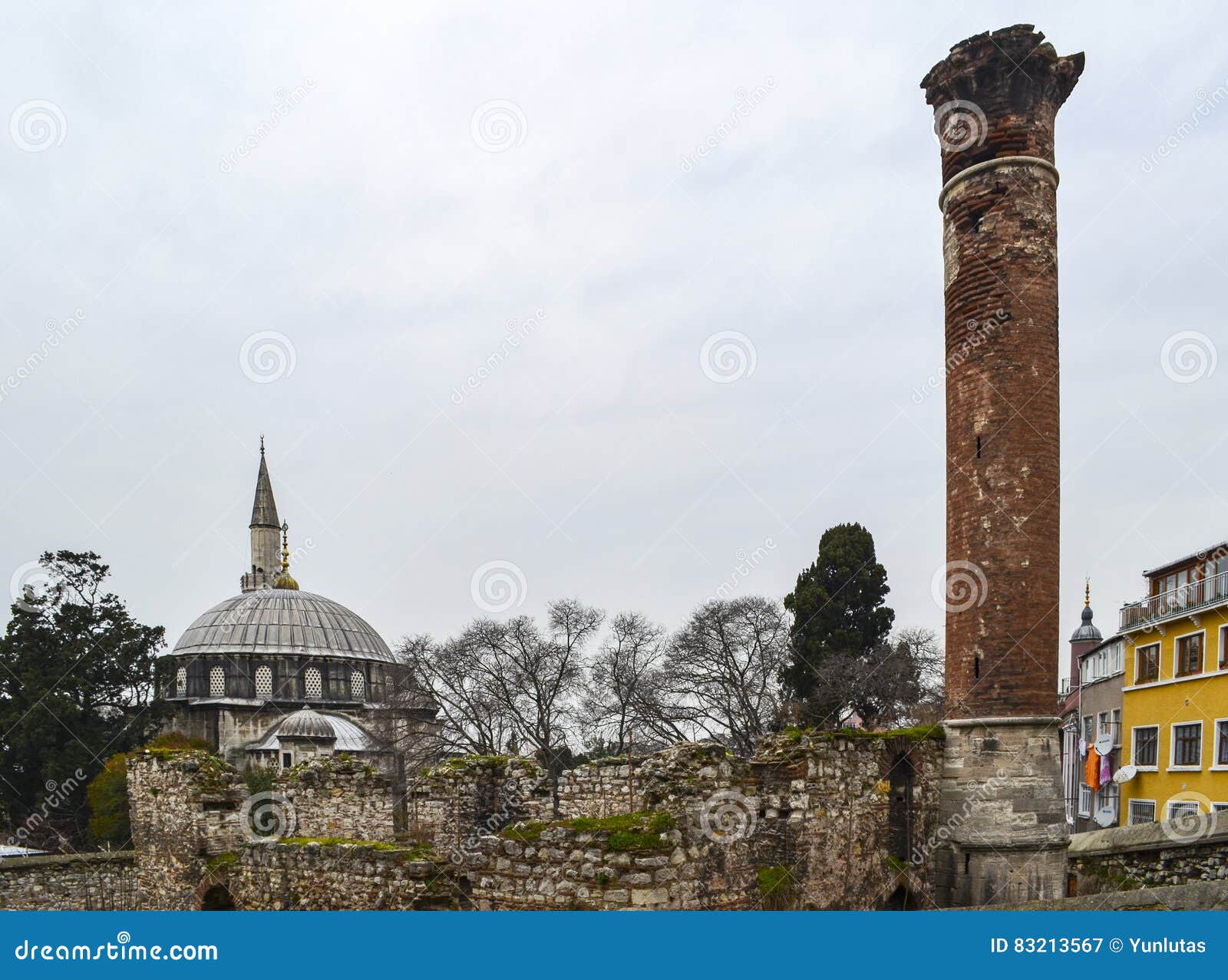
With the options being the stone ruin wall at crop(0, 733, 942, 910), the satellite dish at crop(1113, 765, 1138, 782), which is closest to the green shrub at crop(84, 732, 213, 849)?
the stone ruin wall at crop(0, 733, 942, 910)

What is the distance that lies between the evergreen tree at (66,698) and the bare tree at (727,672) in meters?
22.8

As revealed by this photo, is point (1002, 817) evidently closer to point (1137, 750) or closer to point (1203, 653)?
point (1203, 653)

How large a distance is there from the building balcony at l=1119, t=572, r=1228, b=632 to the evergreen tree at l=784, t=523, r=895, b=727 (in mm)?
7757

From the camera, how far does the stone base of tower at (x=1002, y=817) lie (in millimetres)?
13336

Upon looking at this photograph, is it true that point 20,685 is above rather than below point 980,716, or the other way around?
below

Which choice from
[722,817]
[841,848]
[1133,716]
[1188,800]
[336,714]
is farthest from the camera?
[336,714]

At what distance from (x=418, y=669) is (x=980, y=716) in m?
30.7

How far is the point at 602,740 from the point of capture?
122ft

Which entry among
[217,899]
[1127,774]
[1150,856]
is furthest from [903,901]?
[1127,774]

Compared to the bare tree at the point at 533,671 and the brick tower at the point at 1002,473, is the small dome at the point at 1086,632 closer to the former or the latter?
the bare tree at the point at 533,671

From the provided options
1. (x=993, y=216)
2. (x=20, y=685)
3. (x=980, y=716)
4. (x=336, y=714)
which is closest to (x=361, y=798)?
(x=980, y=716)

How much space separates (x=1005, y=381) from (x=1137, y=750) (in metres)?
23.4

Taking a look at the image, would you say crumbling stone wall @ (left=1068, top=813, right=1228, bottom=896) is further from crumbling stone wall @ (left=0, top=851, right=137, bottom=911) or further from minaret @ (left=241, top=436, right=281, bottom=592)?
minaret @ (left=241, top=436, right=281, bottom=592)

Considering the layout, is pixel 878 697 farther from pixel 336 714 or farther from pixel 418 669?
pixel 336 714
